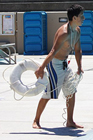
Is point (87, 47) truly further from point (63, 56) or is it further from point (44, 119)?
point (63, 56)

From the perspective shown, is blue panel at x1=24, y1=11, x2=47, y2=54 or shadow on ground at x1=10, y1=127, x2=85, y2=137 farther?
blue panel at x1=24, y1=11, x2=47, y2=54

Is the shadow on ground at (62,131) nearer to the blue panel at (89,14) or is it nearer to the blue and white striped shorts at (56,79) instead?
the blue and white striped shorts at (56,79)

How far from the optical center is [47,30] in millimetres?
16766

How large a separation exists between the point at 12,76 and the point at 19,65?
6.7 inches

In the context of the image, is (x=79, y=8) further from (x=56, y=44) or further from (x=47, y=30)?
(x=47, y=30)

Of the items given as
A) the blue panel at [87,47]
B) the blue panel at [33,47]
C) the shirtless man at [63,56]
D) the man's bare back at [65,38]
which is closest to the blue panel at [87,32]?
the blue panel at [87,47]

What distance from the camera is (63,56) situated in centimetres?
518

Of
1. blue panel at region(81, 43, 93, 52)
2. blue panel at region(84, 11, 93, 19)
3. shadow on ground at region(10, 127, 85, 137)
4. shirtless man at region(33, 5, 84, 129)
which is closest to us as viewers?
shirtless man at region(33, 5, 84, 129)

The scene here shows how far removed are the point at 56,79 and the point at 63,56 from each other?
1.03 ft

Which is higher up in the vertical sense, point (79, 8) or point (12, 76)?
point (79, 8)

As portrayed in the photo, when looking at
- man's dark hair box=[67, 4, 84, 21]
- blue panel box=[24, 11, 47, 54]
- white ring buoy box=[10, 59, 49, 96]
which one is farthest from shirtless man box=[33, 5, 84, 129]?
blue panel box=[24, 11, 47, 54]

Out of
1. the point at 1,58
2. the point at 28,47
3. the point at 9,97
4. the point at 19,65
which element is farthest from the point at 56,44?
the point at 28,47

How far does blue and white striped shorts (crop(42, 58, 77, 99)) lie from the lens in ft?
16.9

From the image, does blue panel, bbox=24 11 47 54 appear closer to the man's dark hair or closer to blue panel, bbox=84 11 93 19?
blue panel, bbox=84 11 93 19
